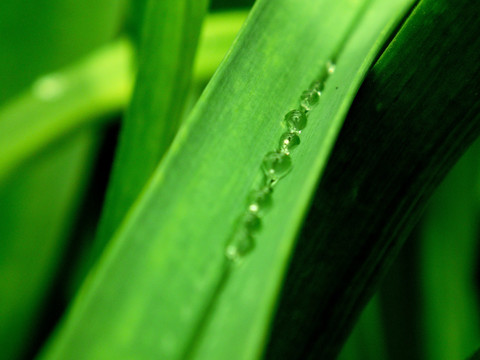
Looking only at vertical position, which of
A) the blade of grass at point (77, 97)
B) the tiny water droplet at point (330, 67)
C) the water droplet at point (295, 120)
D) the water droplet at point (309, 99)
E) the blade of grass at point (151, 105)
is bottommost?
the blade of grass at point (77, 97)

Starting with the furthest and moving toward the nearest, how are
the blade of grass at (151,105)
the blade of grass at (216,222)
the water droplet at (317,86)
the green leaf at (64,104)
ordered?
the green leaf at (64,104) < the blade of grass at (151,105) < the water droplet at (317,86) < the blade of grass at (216,222)

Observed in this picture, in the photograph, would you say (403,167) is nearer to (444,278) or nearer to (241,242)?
(241,242)

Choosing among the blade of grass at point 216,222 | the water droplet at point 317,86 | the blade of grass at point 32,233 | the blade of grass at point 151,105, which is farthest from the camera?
the blade of grass at point 32,233

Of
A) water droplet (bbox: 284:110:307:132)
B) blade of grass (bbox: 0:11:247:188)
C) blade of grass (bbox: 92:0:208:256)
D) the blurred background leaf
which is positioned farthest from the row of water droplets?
the blurred background leaf

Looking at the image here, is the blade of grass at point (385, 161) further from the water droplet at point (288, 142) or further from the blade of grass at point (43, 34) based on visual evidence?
the blade of grass at point (43, 34)

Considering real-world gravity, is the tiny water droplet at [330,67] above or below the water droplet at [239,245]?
above

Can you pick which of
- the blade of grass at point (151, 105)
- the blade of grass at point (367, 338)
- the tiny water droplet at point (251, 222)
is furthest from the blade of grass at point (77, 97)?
the tiny water droplet at point (251, 222)

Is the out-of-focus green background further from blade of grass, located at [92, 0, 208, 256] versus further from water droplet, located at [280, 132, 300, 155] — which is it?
water droplet, located at [280, 132, 300, 155]
